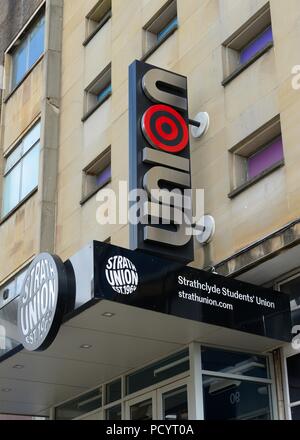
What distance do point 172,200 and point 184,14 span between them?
466 centimetres

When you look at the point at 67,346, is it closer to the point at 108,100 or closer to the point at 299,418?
the point at 299,418

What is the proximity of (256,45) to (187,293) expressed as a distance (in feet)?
17.8

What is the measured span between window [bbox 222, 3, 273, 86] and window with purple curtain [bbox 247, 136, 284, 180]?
1.55m

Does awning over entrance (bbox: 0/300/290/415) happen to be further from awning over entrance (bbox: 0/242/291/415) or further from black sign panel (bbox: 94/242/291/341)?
black sign panel (bbox: 94/242/291/341)

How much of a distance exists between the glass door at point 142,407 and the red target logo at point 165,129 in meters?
4.41

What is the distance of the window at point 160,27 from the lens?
57.3ft

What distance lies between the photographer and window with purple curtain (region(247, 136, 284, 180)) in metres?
13.6

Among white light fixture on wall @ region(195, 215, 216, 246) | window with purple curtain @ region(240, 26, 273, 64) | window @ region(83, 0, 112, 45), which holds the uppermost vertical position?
window @ region(83, 0, 112, 45)

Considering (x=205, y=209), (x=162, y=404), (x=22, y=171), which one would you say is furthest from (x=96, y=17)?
(x=162, y=404)

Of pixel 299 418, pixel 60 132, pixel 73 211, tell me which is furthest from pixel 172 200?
pixel 60 132

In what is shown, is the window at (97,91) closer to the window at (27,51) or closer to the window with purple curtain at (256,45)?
the window at (27,51)

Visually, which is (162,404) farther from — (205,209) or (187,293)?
(205,209)

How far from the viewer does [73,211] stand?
62.7 feet

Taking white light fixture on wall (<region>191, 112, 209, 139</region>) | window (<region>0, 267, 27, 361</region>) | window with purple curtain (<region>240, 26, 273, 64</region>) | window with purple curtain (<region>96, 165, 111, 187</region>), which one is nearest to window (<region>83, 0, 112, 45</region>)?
window with purple curtain (<region>96, 165, 111, 187</region>)
